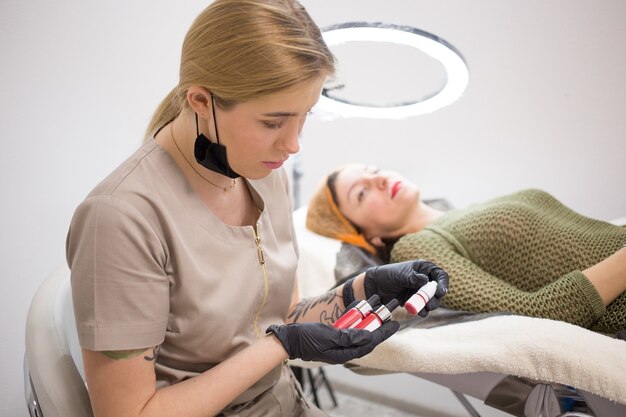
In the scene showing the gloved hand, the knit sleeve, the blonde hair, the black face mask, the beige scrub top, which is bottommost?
the knit sleeve

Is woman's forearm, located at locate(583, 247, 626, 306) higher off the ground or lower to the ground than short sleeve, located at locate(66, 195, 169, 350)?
lower

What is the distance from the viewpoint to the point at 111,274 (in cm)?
71

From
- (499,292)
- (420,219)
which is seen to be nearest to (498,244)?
(499,292)

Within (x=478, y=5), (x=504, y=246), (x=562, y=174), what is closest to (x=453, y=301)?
(x=504, y=246)

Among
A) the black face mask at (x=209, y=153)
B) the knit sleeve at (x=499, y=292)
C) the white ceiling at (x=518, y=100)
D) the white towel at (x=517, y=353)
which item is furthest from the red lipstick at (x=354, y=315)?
the white ceiling at (x=518, y=100)

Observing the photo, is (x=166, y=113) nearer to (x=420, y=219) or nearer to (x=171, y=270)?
(x=171, y=270)

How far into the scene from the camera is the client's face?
5.66 feet

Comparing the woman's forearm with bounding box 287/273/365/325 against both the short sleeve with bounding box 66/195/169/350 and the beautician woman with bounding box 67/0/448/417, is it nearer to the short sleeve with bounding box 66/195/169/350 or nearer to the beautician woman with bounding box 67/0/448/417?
the beautician woman with bounding box 67/0/448/417

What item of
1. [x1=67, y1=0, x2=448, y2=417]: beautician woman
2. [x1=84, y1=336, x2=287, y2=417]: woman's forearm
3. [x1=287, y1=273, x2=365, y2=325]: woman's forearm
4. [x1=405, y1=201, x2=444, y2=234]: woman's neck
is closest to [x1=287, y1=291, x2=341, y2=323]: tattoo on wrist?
[x1=287, y1=273, x2=365, y2=325]: woman's forearm

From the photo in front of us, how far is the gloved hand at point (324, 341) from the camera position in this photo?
85cm

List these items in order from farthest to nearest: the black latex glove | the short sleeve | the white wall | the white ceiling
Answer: the white ceiling < the white wall < the black latex glove < the short sleeve

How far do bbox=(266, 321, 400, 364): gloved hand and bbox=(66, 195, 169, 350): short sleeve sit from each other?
0.24 metres

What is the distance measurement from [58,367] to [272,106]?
0.56 meters

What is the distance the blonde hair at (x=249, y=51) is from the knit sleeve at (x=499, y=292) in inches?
30.2
